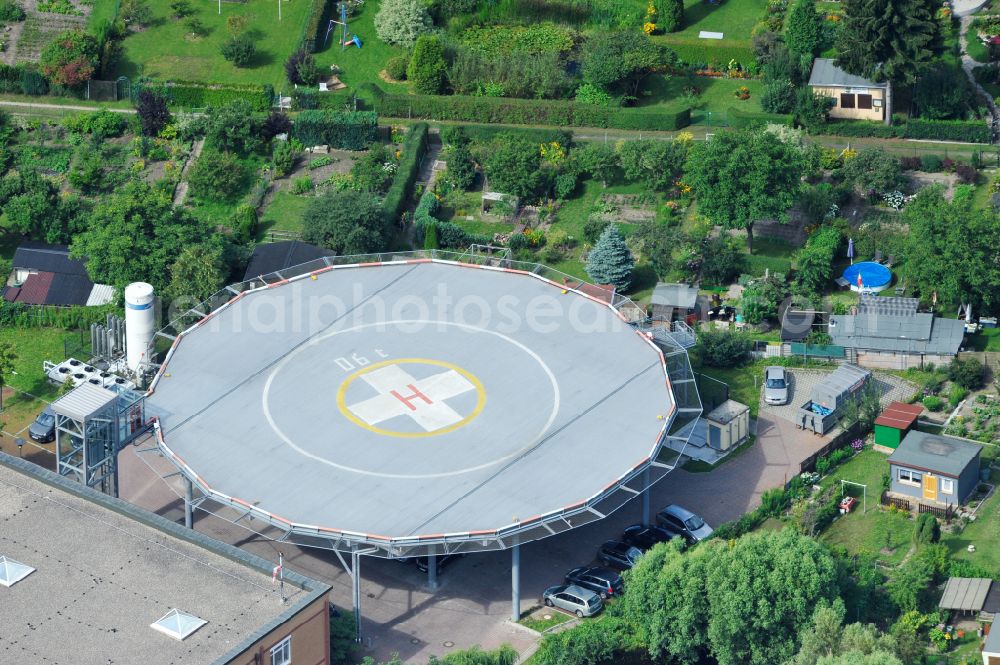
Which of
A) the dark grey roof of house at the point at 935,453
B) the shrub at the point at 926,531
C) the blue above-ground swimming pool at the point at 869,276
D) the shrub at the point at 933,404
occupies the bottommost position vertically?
A: the shrub at the point at 926,531

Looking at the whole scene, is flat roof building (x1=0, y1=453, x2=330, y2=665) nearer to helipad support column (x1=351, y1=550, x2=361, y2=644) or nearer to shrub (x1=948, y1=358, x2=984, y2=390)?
helipad support column (x1=351, y1=550, x2=361, y2=644)

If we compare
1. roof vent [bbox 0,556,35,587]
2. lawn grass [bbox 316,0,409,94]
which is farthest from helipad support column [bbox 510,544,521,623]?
lawn grass [bbox 316,0,409,94]

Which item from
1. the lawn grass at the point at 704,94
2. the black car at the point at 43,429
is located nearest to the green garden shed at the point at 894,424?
the lawn grass at the point at 704,94

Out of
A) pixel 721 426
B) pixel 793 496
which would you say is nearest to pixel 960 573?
pixel 793 496

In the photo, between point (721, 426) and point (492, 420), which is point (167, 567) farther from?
point (721, 426)

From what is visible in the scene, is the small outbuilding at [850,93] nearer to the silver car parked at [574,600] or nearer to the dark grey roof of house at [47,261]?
the dark grey roof of house at [47,261]

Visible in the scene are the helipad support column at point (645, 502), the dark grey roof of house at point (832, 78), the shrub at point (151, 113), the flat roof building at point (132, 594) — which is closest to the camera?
the flat roof building at point (132, 594)
